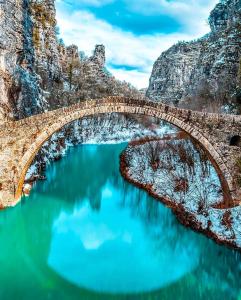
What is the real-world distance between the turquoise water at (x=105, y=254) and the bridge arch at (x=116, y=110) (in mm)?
2164

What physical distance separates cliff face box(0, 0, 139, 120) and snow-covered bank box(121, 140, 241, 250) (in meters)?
8.15

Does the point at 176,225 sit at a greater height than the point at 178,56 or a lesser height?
lesser

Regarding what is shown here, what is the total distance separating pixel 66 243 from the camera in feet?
43.4

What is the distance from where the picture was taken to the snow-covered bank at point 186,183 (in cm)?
1289

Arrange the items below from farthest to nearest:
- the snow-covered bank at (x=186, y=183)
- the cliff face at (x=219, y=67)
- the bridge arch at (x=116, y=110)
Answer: the cliff face at (x=219, y=67) < the bridge arch at (x=116, y=110) < the snow-covered bank at (x=186, y=183)

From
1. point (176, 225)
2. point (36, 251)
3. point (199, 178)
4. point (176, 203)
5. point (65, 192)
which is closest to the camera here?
point (36, 251)

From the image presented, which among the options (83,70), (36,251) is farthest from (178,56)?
(36,251)

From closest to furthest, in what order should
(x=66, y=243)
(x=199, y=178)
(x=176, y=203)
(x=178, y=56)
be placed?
(x=66, y=243) → (x=176, y=203) → (x=199, y=178) → (x=178, y=56)

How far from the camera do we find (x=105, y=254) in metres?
12.4

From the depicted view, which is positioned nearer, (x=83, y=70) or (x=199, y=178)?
(x=199, y=178)

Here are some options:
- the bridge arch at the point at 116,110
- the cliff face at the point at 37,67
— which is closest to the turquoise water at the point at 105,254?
the bridge arch at the point at 116,110

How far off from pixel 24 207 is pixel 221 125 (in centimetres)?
951

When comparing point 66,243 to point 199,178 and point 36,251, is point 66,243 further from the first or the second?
point 199,178

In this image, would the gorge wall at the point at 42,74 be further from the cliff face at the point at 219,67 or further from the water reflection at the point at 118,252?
the cliff face at the point at 219,67
